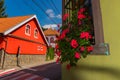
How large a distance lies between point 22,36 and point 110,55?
73.0 feet

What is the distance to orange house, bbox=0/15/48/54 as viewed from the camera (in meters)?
20.8

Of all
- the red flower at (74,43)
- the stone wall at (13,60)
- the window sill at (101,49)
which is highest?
the red flower at (74,43)

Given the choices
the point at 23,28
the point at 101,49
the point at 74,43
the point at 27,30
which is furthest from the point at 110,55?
the point at 27,30

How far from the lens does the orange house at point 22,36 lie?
2083 cm

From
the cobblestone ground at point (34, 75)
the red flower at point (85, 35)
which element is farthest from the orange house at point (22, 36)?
the red flower at point (85, 35)

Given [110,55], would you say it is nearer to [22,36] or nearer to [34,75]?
[34,75]

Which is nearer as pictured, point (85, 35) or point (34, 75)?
point (85, 35)

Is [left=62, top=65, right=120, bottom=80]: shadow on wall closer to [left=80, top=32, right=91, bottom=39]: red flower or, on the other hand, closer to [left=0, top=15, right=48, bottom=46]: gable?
[left=80, top=32, right=91, bottom=39]: red flower

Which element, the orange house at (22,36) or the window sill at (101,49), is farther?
the orange house at (22,36)

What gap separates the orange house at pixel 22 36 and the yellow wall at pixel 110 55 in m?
17.2

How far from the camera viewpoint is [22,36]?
2486 centimetres

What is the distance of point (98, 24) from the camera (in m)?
3.50

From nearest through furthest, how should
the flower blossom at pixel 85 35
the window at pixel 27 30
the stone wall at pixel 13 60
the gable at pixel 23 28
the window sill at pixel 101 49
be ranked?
the window sill at pixel 101 49
the flower blossom at pixel 85 35
the stone wall at pixel 13 60
the gable at pixel 23 28
the window at pixel 27 30

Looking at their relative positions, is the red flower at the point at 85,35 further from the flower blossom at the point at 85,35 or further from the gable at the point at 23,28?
the gable at the point at 23,28
